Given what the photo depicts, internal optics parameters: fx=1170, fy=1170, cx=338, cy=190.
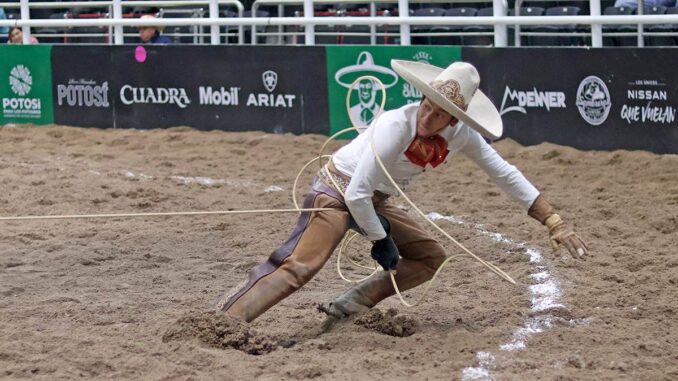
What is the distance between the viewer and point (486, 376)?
516 cm

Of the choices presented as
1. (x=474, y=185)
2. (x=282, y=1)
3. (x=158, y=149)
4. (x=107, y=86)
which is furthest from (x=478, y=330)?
(x=107, y=86)

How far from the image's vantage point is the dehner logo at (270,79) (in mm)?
13041

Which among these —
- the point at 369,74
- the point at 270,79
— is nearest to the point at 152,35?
the point at 270,79

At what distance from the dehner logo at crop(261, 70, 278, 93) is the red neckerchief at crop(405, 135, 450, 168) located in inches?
298

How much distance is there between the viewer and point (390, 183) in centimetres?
572

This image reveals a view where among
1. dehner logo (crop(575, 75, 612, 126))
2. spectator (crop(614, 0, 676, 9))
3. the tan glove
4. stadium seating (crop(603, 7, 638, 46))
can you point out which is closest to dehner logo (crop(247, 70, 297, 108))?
dehner logo (crop(575, 75, 612, 126))

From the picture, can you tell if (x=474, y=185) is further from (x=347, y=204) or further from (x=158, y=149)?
(x=347, y=204)

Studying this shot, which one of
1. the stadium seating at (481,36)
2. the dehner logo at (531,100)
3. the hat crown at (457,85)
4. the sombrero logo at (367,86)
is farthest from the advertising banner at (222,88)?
the hat crown at (457,85)

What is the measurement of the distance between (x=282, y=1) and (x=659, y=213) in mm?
6011

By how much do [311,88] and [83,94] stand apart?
10.5 feet

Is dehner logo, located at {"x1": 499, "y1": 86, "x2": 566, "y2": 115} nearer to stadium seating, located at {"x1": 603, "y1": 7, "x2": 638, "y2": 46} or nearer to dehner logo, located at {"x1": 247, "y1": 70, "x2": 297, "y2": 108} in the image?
stadium seating, located at {"x1": 603, "y1": 7, "x2": 638, "y2": 46}

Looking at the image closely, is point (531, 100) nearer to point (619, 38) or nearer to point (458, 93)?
point (619, 38)

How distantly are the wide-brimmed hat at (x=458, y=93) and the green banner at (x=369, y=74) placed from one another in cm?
612

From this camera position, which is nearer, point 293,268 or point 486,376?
point 486,376
